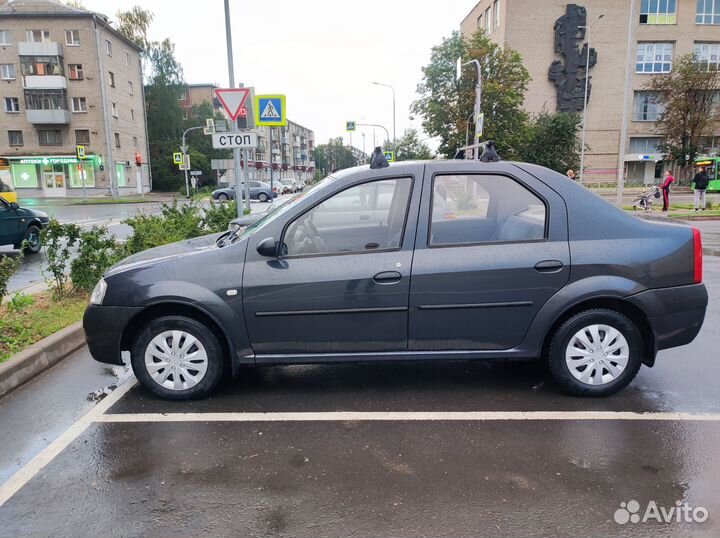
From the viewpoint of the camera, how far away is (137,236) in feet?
25.1

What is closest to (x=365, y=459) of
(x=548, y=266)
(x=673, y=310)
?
(x=548, y=266)

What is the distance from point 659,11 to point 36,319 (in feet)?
204

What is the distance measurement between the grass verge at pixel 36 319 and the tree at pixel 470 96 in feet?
72.4

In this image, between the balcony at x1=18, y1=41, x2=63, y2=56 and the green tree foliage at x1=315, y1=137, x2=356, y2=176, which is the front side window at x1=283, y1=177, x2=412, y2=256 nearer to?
the balcony at x1=18, y1=41, x2=63, y2=56

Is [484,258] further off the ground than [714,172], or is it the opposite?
[714,172]

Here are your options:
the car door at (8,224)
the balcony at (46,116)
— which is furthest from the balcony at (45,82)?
the car door at (8,224)

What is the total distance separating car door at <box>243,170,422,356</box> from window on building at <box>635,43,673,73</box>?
59.6 meters

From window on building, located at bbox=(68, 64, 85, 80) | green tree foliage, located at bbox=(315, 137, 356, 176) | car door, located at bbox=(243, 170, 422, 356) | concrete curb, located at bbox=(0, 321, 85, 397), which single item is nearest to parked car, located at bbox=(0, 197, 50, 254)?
concrete curb, located at bbox=(0, 321, 85, 397)

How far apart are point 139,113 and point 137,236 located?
53.5m

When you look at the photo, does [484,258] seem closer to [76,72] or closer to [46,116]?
[46,116]

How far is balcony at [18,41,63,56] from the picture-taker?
4541 cm

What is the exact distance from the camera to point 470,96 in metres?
26.2

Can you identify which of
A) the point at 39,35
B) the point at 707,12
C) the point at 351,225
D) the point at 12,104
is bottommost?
the point at 351,225

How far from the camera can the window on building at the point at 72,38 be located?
151ft
